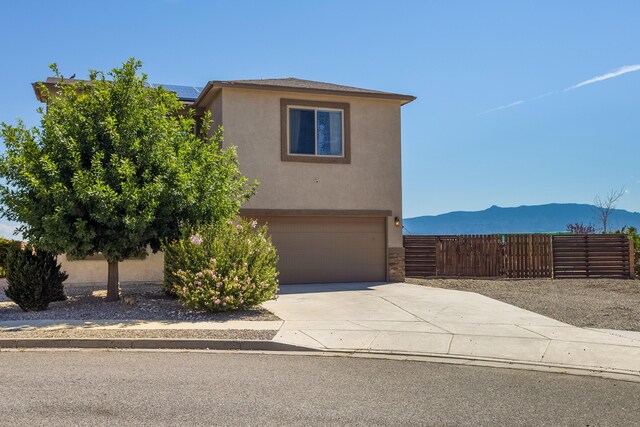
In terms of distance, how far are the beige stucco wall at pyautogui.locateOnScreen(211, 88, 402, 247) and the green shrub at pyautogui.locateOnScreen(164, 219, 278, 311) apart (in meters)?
4.69

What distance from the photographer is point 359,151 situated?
1886 centimetres

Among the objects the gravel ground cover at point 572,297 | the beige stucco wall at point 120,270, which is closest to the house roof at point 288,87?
the beige stucco wall at point 120,270

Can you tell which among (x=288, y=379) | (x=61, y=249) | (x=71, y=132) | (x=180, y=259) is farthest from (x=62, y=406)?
(x=71, y=132)

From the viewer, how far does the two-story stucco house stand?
17.9m

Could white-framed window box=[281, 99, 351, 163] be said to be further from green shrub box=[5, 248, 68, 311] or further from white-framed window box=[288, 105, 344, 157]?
green shrub box=[5, 248, 68, 311]

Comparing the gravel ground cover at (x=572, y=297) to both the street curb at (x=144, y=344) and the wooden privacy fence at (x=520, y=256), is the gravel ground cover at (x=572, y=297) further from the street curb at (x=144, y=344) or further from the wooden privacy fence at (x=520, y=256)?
the street curb at (x=144, y=344)

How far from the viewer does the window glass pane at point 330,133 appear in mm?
18578

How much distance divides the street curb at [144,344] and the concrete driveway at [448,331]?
0.42 m

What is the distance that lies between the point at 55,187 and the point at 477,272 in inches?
567

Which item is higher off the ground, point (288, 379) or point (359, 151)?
point (359, 151)

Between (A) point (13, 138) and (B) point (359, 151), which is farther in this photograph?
(B) point (359, 151)

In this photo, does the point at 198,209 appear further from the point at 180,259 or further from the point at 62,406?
the point at 62,406

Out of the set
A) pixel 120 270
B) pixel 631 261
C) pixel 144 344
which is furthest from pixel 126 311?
pixel 631 261

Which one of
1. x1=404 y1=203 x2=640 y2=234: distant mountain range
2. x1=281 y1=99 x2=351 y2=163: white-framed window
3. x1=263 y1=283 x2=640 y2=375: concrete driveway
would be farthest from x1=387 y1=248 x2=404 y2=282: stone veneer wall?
x1=404 y1=203 x2=640 y2=234: distant mountain range
